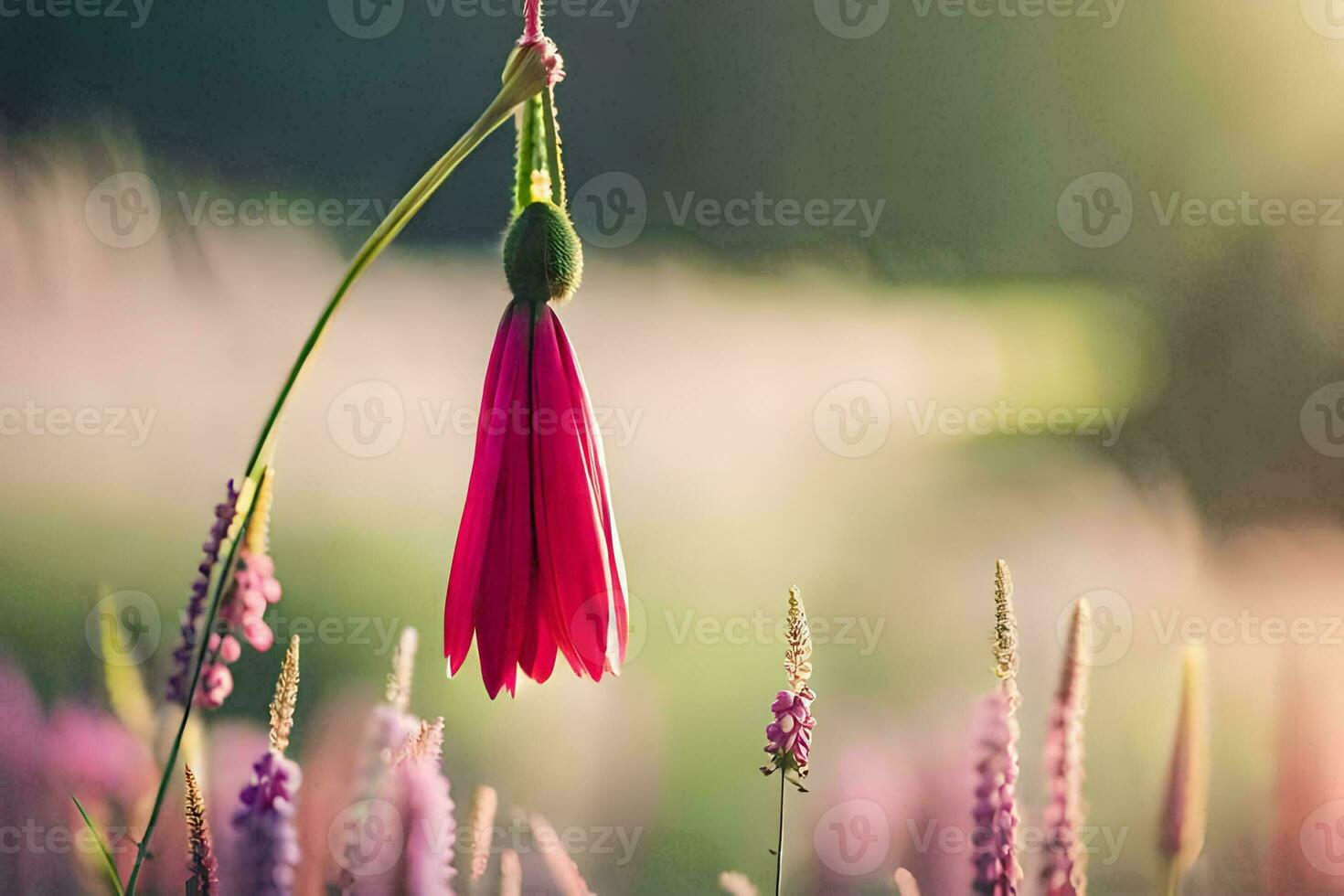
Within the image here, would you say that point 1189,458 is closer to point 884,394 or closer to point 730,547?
point 884,394

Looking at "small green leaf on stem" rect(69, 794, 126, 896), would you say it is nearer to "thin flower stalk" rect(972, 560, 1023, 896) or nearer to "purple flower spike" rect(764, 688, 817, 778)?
"purple flower spike" rect(764, 688, 817, 778)

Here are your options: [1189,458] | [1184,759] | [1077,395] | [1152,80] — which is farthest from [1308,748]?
[1152,80]

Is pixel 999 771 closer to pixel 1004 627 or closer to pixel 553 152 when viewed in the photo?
pixel 1004 627

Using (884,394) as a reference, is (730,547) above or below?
below

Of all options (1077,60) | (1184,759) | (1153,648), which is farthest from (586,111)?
(1184,759)

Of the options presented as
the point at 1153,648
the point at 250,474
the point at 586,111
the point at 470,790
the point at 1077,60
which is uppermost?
the point at 1077,60

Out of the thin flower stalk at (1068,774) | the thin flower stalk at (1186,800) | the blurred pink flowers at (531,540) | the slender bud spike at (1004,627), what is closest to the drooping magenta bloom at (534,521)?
the blurred pink flowers at (531,540)

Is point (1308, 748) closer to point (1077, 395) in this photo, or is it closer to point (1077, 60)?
point (1077, 395)
